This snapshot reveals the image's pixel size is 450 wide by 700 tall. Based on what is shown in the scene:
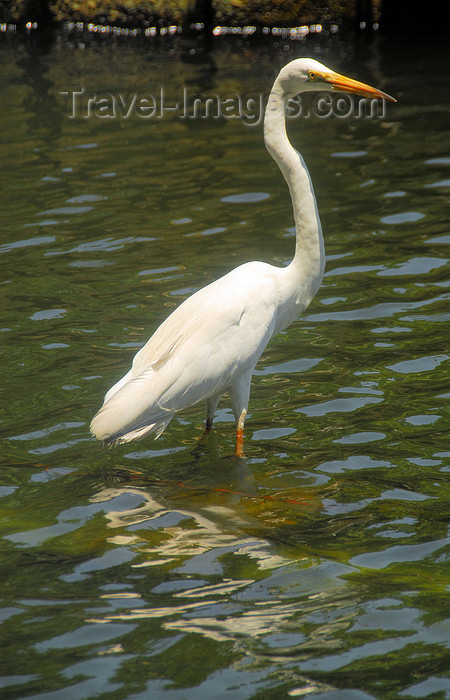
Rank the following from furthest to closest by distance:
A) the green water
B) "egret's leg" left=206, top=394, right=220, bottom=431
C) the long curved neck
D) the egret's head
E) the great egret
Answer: "egret's leg" left=206, top=394, right=220, bottom=431, the long curved neck, the egret's head, the great egret, the green water

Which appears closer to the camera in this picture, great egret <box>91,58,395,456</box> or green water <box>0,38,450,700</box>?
green water <box>0,38,450,700</box>

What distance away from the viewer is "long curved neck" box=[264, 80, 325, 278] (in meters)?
5.12

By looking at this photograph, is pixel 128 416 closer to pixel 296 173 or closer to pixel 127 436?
pixel 127 436

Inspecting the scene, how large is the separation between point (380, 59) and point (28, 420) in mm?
11605

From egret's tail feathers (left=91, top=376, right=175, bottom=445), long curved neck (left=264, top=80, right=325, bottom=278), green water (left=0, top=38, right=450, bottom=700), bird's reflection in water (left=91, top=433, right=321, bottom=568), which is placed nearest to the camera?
green water (left=0, top=38, right=450, bottom=700)

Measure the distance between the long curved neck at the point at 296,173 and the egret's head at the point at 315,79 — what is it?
11 centimetres

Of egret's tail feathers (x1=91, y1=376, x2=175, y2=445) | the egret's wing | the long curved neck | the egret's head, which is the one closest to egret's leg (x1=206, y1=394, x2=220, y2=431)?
the egret's wing

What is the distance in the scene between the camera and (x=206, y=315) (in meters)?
5.07

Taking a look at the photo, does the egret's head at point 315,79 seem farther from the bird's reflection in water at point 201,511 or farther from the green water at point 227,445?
the bird's reflection in water at point 201,511

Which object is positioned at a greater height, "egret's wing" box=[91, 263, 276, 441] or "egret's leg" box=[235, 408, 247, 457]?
"egret's wing" box=[91, 263, 276, 441]

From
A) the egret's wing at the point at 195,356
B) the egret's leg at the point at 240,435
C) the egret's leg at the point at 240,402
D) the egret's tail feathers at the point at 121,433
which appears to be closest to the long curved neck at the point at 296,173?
the egret's wing at the point at 195,356

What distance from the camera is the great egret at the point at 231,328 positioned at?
484 centimetres

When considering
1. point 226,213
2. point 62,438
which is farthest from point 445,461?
point 226,213

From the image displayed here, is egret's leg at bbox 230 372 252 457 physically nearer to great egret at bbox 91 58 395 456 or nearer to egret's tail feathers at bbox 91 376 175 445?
great egret at bbox 91 58 395 456
